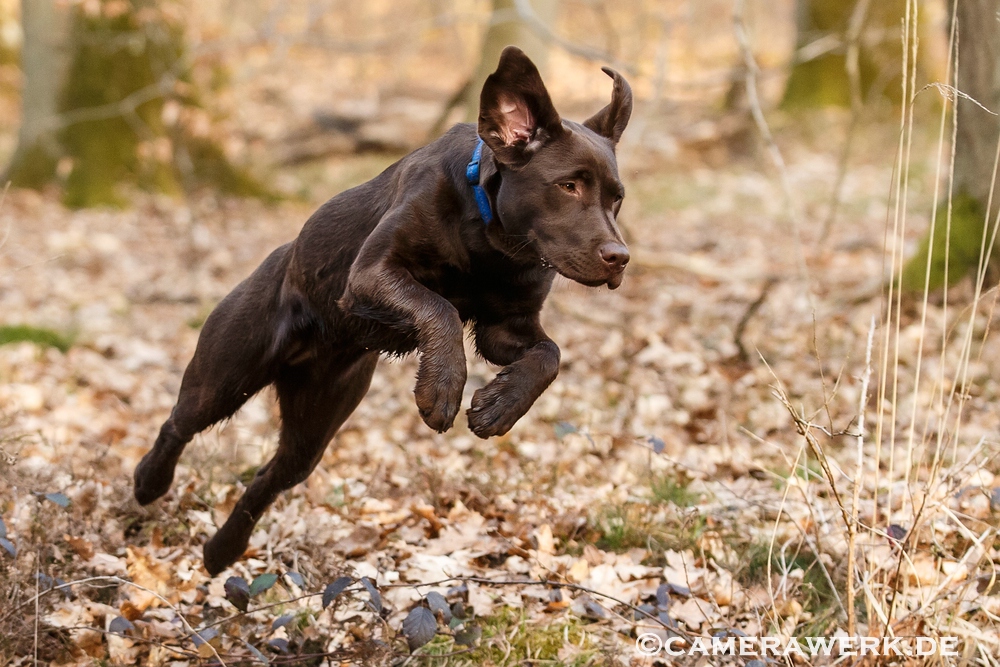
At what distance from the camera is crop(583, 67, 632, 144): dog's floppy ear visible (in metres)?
3.76

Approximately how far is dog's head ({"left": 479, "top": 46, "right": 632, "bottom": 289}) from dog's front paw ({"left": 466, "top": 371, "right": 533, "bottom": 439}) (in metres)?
0.46

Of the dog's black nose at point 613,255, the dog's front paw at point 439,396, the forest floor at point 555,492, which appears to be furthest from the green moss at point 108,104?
the dog's black nose at point 613,255

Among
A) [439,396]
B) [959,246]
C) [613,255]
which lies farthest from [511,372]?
[959,246]

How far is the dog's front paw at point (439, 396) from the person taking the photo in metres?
3.31

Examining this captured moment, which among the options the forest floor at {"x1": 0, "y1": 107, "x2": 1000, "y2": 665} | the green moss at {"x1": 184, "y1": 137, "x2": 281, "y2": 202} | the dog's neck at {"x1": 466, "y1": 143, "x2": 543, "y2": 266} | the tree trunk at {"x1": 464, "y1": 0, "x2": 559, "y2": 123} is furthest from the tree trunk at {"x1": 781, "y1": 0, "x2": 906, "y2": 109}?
the dog's neck at {"x1": 466, "y1": 143, "x2": 543, "y2": 266}

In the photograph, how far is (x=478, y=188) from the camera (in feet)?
12.0

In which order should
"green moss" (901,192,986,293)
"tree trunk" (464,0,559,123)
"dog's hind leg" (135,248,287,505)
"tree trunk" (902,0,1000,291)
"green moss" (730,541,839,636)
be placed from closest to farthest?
"green moss" (730,541,839,636)
"dog's hind leg" (135,248,287,505)
"tree trunk" (902,0,1000,291)
"green moss" (901,192,986,293)
"tree trunk" (464,0,559,123)

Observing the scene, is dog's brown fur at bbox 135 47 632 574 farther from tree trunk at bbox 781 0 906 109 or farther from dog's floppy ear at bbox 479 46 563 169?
tree trunk at bbox 781 0 906 109

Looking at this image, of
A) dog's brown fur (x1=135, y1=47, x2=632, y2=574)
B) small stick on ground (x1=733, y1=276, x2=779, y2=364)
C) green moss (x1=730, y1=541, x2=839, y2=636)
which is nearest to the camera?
dog's brown fur (x1=135, y1=47, x2=632, y2=574)

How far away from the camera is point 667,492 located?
4.61m

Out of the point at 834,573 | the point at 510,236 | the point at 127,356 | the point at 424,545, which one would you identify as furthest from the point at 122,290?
the point at 834,573

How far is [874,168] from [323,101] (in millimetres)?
10150

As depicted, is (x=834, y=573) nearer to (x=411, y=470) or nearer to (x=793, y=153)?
(x=411, y=470)

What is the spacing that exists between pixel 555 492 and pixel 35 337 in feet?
15.4
